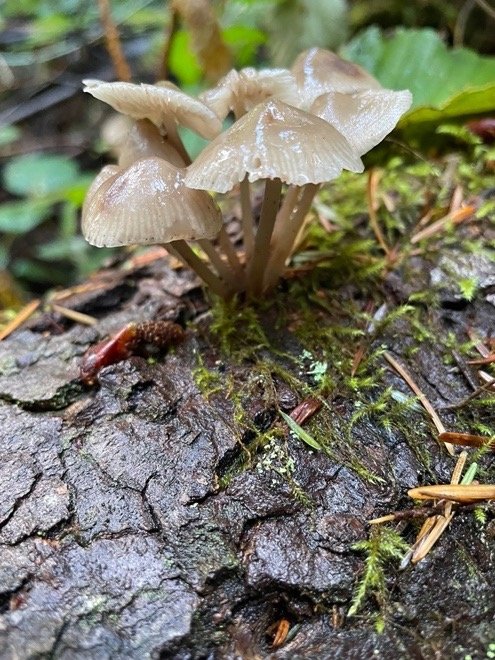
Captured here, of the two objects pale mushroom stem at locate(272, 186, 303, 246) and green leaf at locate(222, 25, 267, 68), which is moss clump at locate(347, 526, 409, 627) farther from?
green leaf at locate(222, 25, 267, 68)

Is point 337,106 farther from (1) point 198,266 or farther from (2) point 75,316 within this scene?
(2) point 75,316

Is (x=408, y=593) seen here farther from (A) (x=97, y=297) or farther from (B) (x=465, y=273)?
(A) (x=97, y=297)

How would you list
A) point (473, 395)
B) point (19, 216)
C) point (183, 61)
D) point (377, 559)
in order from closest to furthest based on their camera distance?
point (377, 559) → point (473, 395) → point (183, 61) → point (19, 216)

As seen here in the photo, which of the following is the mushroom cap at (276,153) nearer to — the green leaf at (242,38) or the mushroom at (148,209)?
the mushroom at (148,209)

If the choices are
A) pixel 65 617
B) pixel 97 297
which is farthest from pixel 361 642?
pixel 97 297

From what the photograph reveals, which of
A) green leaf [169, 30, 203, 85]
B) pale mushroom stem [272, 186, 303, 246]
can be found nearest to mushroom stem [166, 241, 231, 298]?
pale mushroom stem [272, 186, 303, 246]

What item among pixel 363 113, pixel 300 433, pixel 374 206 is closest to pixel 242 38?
pixel 374 206
